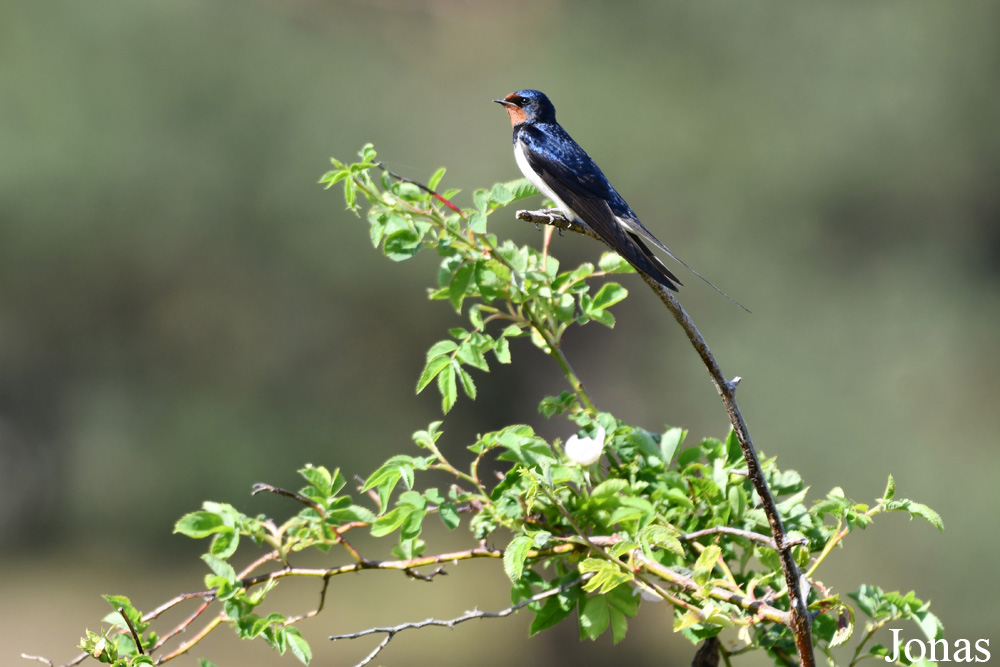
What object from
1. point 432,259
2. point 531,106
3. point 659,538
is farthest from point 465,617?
point 432,259

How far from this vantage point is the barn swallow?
3.39 ft

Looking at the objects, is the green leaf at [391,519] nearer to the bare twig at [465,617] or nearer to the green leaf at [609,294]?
the bare twig at [465,617]

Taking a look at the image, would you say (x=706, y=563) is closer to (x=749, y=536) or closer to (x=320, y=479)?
(x=749, y=536)

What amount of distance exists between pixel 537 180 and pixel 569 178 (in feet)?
0.17

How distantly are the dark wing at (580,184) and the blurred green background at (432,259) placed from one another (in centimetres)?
235

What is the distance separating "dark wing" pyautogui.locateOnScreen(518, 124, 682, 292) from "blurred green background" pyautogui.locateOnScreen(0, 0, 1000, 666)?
2349 millimetres

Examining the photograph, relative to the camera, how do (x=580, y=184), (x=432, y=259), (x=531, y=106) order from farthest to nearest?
(x=432, y=259)
(x=531, y=106)
(x=580, y=184)

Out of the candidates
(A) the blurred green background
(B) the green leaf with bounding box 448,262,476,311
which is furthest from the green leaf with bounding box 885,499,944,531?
(A) the blurred green background

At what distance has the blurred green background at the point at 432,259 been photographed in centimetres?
387

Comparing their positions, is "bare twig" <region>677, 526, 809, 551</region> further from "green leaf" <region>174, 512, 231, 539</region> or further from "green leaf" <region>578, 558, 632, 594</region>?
"green leaf" <region>174, 512, 231, 539</region>

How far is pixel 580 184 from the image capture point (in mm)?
1341

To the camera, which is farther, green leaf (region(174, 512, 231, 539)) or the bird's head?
the bird's head

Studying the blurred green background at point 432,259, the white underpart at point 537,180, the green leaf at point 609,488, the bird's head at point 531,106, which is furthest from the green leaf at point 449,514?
the blurred green background at point 432,259

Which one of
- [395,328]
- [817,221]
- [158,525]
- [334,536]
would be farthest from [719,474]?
[158,525]
